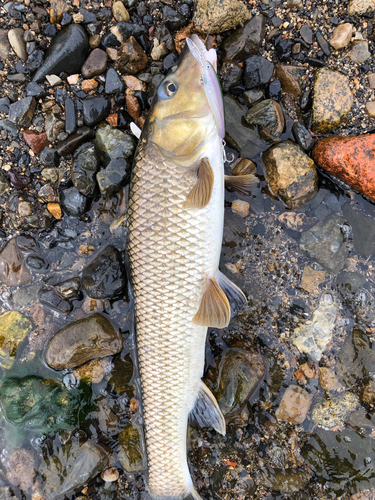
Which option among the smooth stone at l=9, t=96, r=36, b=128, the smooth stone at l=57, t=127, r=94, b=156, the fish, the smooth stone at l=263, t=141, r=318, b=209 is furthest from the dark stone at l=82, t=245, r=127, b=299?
the smooth stone at l=263, t=141, r=318, b=209

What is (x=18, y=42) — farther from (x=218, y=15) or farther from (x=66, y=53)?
(x=218, y=15)

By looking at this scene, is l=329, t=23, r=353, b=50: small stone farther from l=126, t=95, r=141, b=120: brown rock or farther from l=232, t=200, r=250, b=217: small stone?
l=126, t=95, r=141, b=120: brown rock

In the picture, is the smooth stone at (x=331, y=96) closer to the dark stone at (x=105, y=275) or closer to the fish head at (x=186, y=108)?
the fish head at (x=186, y=108)

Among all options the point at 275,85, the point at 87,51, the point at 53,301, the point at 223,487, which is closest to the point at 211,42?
the point at 275,85

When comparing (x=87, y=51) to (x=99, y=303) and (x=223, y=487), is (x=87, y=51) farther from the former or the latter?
(x=223, y=487)

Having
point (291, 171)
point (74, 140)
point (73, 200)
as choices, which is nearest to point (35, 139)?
point (74, 140)

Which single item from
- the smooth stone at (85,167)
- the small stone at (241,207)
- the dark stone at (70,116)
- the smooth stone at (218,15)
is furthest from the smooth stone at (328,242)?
the dark stone at (70,116)
